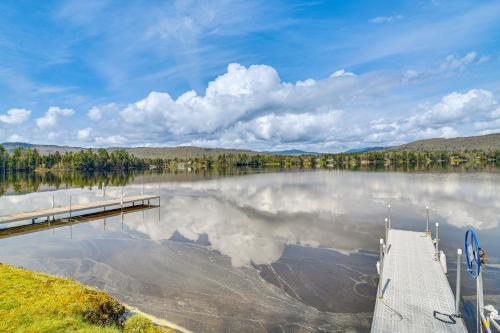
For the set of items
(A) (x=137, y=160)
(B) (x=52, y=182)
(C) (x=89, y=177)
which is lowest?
(B) (x=52, y=182)

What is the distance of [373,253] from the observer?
17.8 metres

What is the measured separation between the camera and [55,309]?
833cm

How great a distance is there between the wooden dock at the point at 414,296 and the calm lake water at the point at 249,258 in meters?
0.98

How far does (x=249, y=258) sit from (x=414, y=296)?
8711mm

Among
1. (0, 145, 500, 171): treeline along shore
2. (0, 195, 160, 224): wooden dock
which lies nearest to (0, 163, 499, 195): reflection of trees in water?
(0, 145, 500, 171): treeline along shore

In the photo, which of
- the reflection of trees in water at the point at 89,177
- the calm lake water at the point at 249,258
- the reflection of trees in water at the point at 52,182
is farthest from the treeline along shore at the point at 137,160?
the calm lake water at the point at 249,258

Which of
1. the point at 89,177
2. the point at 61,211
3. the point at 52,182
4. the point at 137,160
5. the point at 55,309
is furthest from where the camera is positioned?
the point at 137,160

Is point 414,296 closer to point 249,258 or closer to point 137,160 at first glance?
point 249,258

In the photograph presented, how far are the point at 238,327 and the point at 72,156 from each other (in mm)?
148335

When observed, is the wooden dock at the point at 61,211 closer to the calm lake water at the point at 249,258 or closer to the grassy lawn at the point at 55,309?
the calm lake water at the point at 249,258

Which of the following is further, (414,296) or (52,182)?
(52,182)

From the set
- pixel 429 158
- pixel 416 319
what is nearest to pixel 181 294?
pixel 416 319

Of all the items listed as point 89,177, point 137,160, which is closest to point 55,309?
point 89,177

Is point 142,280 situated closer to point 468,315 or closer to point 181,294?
point 181,294
